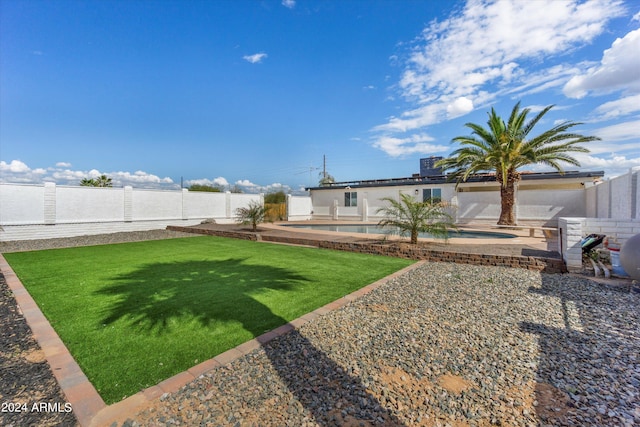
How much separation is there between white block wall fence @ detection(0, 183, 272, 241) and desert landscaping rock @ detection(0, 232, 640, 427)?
13.3 m

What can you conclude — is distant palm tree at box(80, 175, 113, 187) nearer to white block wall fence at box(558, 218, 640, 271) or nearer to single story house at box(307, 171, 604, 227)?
single story house at box(307, 171, 604, 227)

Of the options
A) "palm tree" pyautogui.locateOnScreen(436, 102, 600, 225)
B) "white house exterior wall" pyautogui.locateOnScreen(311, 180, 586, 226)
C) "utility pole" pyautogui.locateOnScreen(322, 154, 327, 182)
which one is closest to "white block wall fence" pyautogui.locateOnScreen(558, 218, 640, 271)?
"palm tree" pyautogui.locateOnScreen(436, 102, 600, 225)

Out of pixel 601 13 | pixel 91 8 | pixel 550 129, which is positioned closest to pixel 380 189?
pixel 550 129

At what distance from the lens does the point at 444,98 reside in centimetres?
1745

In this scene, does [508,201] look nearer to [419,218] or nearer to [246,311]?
[419,218]

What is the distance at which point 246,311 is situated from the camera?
4426 millimetres

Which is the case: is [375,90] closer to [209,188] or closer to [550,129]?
[550,129]

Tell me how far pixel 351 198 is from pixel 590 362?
21507mm

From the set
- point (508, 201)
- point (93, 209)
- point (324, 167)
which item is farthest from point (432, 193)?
point (324, 167)

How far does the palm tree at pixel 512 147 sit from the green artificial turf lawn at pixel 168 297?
11.0 m

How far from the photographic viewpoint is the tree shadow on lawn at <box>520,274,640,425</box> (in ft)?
7.50

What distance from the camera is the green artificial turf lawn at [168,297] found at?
3.09m

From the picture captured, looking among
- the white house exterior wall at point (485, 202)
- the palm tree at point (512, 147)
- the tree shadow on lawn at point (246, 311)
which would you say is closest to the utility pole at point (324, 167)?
the white house exterior wall at point (485, 202)

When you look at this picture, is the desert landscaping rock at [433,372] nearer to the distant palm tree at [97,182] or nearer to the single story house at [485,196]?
the single story house at [485,196]
